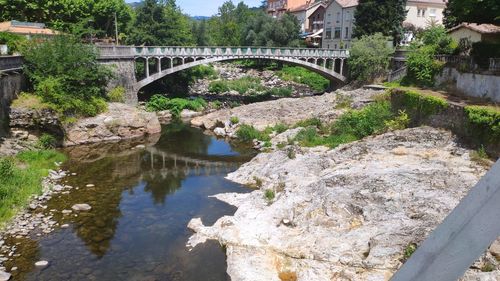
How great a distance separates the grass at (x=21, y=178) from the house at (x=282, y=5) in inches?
3285

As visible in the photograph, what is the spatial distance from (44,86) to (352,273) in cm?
2727

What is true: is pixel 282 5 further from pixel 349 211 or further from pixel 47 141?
pixel 349 211

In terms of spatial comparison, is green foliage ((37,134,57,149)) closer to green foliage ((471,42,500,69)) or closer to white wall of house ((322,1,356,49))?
green foliage ((471,42,500,69))

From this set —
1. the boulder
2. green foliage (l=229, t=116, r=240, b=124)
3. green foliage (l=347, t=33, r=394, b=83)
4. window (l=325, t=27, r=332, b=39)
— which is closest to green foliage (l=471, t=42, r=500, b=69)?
green foliage (l=347, t=33, r=394, b=83)

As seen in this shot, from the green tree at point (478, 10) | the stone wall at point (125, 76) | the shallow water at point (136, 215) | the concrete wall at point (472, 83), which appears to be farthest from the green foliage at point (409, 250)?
the stone wall at point (125, 76)

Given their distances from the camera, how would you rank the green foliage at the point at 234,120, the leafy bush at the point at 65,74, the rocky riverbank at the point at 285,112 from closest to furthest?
the leafy bush at the point at 65,74, the rocky riverbank at the point at 285,112, the green foliage at the point at 234,120

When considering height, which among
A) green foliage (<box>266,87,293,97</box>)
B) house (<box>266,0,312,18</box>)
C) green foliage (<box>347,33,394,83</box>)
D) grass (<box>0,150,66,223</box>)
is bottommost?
grass (<box>0,150,66,223</box>)

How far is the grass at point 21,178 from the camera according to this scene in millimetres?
19297

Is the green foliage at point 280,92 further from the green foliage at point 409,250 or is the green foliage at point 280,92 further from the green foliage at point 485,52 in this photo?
the green foliage at point 409,250

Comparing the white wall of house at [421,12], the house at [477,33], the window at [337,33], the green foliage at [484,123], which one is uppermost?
the white wall of house at [421,12]

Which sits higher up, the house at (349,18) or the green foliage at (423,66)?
the house at (349,18)

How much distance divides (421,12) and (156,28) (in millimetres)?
40068

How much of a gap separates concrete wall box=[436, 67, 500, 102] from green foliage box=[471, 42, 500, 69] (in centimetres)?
117

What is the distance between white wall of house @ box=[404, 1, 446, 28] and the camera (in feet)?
208
